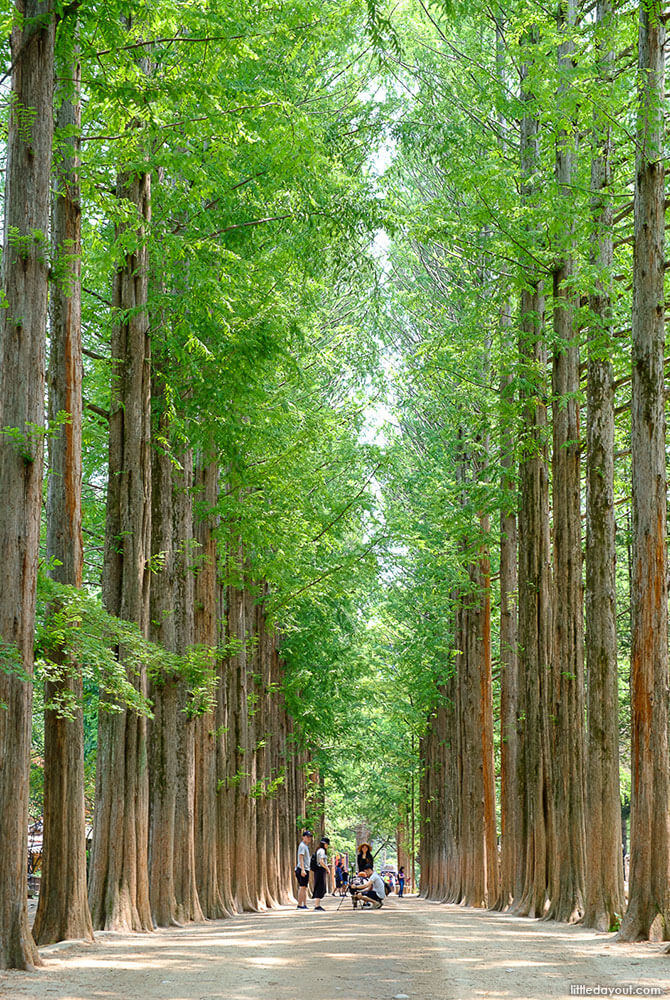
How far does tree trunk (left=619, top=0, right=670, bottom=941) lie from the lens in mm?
12164

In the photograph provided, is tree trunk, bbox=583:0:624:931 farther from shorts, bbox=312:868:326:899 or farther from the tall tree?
shorts, bbox=312:868:326:899

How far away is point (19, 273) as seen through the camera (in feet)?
35.5

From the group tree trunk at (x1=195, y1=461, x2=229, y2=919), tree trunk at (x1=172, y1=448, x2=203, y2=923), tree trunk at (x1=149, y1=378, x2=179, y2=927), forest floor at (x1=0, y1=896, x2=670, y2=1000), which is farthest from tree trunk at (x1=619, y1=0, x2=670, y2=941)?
tree trunk at (x1=195, y1=461, x2=229, y2=919)

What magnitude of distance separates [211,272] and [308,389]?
11.2m

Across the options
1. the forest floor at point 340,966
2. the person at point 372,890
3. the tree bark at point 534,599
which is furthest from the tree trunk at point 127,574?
the person at point 372,890

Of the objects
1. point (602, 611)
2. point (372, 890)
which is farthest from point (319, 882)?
point (602, 611)

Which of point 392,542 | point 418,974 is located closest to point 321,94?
point 392,542

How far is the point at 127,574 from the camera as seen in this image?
1599cm

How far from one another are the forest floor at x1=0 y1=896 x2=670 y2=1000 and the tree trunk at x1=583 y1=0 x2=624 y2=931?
2.77 ft

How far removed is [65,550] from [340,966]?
5539mm

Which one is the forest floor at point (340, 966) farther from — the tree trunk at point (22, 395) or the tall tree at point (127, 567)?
the tree trunk at point (22, 395)

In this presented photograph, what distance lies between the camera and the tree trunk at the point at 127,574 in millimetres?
15102

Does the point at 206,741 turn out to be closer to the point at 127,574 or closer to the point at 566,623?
the point at 127,574

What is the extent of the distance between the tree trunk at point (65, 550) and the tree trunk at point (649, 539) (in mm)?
6002
